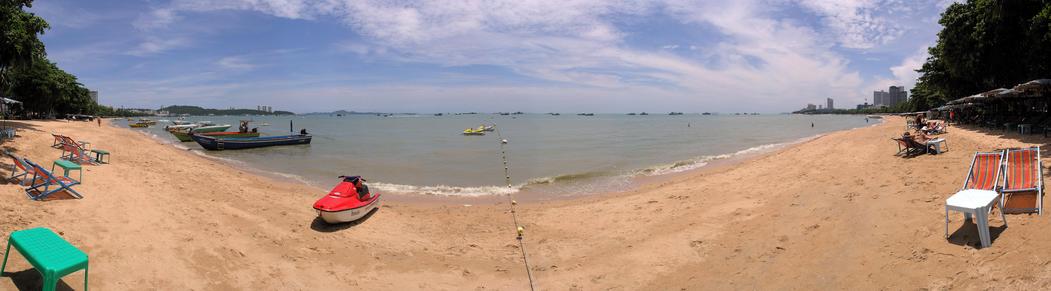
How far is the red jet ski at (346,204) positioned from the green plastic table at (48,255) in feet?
14.2

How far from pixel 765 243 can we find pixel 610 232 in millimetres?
2614

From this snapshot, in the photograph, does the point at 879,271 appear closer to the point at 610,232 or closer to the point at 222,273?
the point at 610,232

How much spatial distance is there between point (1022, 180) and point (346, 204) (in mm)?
10709

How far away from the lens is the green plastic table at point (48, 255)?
3.82m

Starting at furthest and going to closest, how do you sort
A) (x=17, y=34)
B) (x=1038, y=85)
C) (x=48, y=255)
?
(x=1038, y=85)
(x=17, y=34)
(x=48, y=255)

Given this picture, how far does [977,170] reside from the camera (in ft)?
22.0

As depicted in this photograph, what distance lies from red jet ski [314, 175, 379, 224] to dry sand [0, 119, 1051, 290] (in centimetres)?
25

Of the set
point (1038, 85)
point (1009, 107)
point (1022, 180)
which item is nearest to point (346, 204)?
point (1022, 180)

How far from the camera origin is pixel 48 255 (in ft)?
13.3

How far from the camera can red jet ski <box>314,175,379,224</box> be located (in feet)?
28.6

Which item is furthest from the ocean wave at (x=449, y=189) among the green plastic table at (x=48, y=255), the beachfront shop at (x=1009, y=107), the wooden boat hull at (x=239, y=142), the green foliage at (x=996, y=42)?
the wooden boat hull at (x=239, y=142)

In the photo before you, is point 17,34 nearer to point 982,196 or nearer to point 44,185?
point 44,185

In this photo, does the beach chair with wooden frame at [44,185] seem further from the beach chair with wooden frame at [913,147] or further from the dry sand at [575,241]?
the beach chair with wooden frame at [913,147]

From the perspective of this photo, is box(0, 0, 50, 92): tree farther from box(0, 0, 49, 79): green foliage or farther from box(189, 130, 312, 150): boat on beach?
box(189, 130, 312, 150): boat on beach
